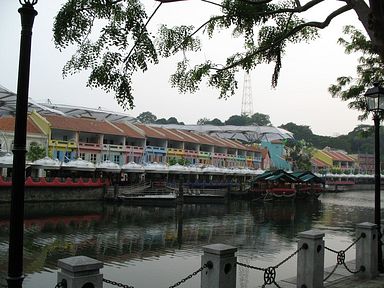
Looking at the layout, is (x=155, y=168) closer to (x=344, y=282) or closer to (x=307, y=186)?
(x=307, y=186)

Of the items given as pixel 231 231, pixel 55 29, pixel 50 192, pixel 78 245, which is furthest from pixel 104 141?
pixel 55 29

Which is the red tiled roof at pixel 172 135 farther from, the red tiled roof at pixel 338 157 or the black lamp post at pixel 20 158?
the black lamp post at pixel 20 158

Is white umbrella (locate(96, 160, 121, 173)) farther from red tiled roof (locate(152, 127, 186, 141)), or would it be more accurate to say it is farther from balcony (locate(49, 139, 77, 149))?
red tiled roof (locate(152, 127, 186, 141))

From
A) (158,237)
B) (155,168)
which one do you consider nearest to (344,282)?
(158,237)

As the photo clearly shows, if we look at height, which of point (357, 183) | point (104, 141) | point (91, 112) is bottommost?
point (357, 183)

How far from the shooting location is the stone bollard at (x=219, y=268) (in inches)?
226

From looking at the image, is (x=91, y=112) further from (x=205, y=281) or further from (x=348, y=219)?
(x=205, y=281)

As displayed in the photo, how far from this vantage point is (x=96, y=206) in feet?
104

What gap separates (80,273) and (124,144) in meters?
43.9

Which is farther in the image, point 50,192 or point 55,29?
point 50,192

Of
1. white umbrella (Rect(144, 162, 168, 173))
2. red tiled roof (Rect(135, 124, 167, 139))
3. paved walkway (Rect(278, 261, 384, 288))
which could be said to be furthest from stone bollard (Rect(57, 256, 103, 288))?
red tiled roof (Rect(135, 124, 167, 139))

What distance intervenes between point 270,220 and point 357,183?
194 feet

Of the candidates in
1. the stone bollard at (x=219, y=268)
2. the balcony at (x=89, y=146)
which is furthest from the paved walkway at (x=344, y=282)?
the balcony at (x=89, y=146)

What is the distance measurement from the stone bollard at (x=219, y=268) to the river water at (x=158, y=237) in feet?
19.3
